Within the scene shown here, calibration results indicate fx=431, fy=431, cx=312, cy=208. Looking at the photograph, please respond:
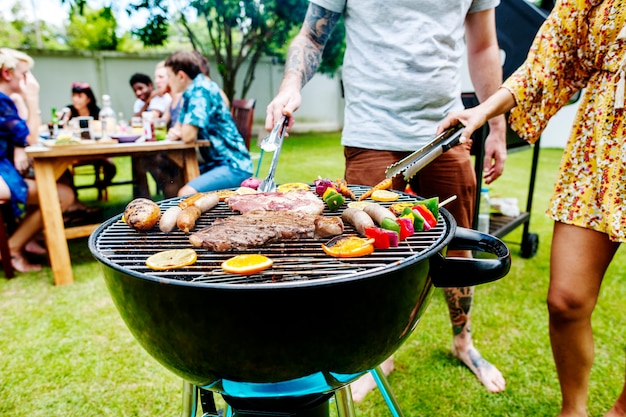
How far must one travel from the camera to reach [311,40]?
239 cm

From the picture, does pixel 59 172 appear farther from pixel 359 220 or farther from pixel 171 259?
pixel 359 220

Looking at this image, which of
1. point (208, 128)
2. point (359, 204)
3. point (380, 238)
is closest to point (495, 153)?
point (359, 204)

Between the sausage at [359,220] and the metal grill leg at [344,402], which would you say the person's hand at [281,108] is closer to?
the sausage at [359,220]

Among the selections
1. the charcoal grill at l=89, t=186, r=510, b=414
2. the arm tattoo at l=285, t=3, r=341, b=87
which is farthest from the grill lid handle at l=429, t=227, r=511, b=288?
the arm tattoo at l=285, t=3, r=341, b=87

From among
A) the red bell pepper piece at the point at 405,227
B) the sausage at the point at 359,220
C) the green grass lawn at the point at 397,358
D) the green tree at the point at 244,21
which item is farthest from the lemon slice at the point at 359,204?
the green tree at the point at 244,21

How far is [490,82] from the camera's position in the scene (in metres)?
2.47

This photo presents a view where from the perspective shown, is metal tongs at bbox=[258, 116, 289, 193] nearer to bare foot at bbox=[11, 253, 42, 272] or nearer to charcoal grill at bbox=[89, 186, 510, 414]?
charcoal grill at bbox=[89, 186, 510, 414]

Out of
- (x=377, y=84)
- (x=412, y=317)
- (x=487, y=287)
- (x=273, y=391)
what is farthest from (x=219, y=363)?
(x=487, y=287)

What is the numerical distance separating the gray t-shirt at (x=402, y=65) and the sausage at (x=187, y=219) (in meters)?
1.07

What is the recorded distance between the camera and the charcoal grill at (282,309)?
1.00m

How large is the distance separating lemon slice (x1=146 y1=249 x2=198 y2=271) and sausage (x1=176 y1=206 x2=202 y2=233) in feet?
0.76

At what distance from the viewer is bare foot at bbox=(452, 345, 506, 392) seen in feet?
8.20

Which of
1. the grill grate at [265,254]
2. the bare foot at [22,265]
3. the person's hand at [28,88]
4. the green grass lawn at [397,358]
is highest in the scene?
the person's hand at [28,88]

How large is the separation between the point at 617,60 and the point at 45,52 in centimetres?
1526
